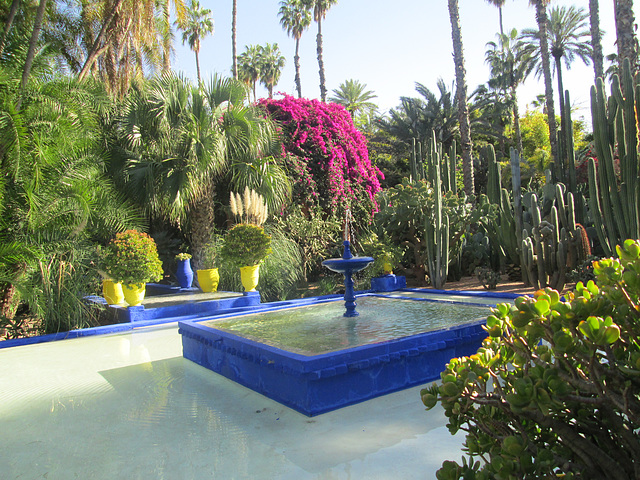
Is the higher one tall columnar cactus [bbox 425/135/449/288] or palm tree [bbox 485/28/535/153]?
palm tree [bbox 485/28/535/153]

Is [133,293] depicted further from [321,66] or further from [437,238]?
[321,66]

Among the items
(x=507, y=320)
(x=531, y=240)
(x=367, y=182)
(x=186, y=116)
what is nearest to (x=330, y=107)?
(x=367, y=182)

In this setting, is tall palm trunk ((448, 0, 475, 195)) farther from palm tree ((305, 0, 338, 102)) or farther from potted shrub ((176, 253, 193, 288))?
palm tree ((305, 0, 338, 102))

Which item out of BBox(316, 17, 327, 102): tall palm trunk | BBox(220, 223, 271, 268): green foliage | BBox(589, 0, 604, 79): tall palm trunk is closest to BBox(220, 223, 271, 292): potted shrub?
BBox(220, 223, 271, 268): green foliage

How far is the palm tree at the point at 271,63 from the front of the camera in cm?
Result: 3941

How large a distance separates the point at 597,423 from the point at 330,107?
1381cm

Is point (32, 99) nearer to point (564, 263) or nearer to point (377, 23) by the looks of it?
point (377, 23)

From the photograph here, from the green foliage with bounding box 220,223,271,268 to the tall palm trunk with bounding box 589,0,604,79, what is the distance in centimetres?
1195

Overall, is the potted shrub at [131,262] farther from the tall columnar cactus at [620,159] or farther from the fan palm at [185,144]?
the tall columnar cactus at [620,159]

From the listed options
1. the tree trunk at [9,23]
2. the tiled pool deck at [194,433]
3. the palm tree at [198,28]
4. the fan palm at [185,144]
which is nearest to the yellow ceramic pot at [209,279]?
the fan palm at [185,144]

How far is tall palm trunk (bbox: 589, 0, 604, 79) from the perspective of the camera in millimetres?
14719

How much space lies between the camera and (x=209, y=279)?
9875 mm

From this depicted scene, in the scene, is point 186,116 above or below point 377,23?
below

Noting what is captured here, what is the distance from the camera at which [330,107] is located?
1453 cm
